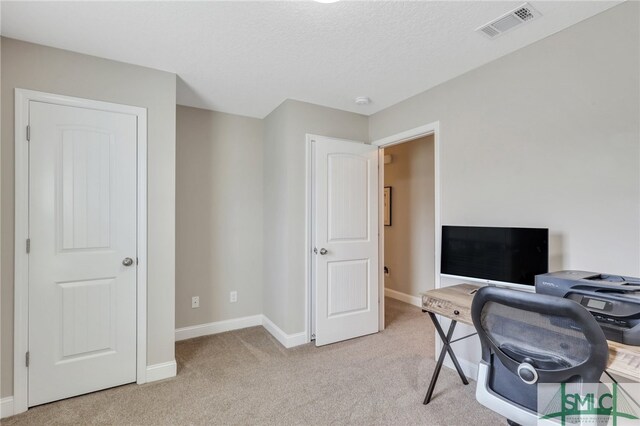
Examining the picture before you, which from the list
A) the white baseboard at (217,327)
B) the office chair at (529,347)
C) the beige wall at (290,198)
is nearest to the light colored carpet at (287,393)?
the white baseboard at (217,327)

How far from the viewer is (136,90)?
2344 millimetres

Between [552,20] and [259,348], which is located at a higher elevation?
[552,20]

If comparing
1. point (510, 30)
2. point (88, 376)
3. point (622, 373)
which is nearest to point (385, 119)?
point (510, 30)

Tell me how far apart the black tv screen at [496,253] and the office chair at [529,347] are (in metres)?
0.72

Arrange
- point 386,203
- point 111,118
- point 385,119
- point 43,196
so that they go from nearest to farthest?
point 43,196 < point 111,118 < point 385,119 < point 386,203

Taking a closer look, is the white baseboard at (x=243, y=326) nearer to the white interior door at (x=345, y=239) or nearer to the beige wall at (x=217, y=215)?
the beige wall at (x=217, y=215)

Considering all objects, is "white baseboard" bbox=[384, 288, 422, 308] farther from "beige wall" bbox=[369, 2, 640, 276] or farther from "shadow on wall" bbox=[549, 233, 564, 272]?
"shadow on wall" bbox=[549, 233, 564, 272]

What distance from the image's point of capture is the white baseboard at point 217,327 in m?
3.22

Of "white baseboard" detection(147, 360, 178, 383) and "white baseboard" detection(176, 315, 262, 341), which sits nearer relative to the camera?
"white baseboard" detection(147, 360, 178, 383)

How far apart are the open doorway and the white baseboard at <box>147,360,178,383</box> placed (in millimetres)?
2463

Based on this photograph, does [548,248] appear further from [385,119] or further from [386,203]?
[386,203]

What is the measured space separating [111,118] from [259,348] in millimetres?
2348

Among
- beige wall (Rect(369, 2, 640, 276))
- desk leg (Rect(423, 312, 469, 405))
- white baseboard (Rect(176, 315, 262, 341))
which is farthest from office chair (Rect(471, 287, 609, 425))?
white baseboard (Rect(176, 315, 262, 341))

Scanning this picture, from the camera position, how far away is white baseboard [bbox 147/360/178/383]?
2367mm
